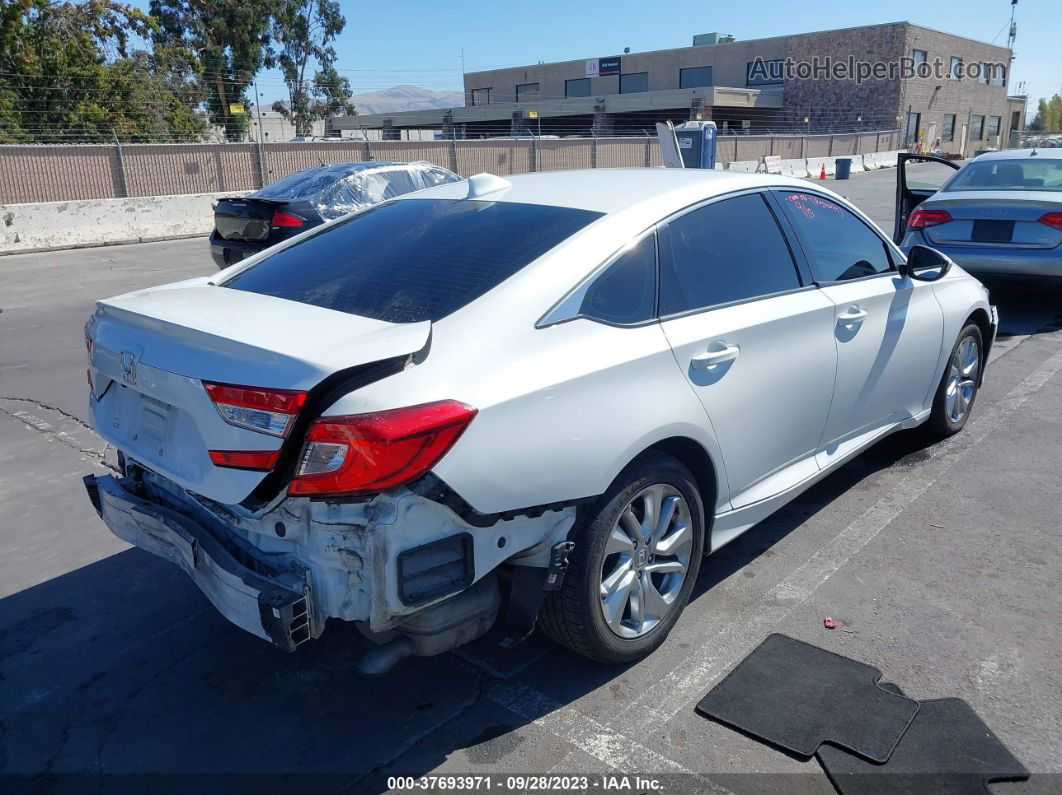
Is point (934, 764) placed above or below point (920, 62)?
below

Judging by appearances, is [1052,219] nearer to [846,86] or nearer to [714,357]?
[714,357]

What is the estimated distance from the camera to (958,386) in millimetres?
5441

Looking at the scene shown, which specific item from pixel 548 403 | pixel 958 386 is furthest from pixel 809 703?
pixel 958 386

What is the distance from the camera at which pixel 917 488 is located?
15.9 ft

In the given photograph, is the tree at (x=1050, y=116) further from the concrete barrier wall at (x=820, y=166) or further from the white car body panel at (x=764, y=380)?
the white car body panel at (x=764, y=380)

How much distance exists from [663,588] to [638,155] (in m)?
29.8

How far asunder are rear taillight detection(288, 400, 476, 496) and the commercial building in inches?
1877

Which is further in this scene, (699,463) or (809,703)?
(699,463)

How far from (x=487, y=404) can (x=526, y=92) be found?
69.3 m

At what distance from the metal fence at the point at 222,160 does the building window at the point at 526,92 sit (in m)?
37.8

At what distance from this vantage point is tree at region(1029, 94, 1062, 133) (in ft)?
321

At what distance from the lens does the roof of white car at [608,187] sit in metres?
3.46

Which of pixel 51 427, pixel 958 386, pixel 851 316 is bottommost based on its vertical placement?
pixel 51 427

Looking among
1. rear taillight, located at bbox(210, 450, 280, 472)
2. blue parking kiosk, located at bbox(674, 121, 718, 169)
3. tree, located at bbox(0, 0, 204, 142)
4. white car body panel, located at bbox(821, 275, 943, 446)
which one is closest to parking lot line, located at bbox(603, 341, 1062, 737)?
white car body panel, located at bbox(821, 275, 943, 446)
